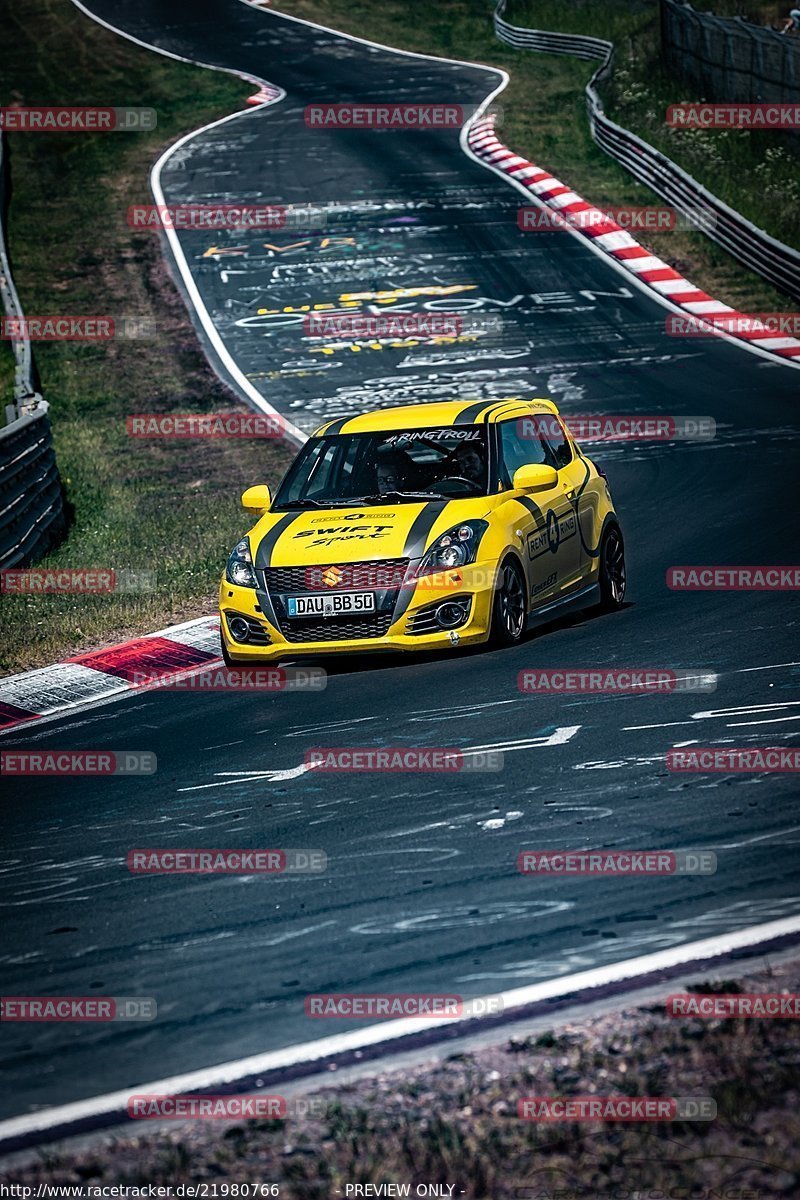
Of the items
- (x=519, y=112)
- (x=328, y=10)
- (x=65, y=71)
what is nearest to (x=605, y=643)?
(x=519, y=112)

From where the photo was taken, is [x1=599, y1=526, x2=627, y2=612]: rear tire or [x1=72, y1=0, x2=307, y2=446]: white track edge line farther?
[x1=72, y1=0, x2=307, y2=446]: white track edge line

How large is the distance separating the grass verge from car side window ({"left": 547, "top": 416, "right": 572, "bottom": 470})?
7.74 m

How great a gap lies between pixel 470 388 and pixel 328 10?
37.8 meters

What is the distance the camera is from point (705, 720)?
8422 millimetres

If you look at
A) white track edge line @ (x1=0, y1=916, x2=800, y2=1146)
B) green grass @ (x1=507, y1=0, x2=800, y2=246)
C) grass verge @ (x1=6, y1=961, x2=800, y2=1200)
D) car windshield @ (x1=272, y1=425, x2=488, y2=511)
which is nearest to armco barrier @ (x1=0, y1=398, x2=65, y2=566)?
car windshield @ (x1=272, y1=425, x2=488, y2=511)

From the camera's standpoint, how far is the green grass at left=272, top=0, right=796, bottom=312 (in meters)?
27.8

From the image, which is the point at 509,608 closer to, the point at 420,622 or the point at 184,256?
the point at 420,622

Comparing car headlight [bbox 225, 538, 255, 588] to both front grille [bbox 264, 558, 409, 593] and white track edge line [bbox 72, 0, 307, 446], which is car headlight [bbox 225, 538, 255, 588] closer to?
front grille [bbox 264, 558, 409, 593]

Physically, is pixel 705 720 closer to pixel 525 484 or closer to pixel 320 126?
pixel 525 484

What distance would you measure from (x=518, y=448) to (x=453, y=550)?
1.57 meters

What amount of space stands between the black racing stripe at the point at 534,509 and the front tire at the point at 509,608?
494 millimetres

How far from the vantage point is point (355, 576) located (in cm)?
1042

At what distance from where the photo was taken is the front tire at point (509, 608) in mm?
10547

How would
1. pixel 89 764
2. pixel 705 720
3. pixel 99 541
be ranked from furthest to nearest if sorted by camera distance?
1. pixel 99 541
2. pixel 89 764
3. pixel 705 720
